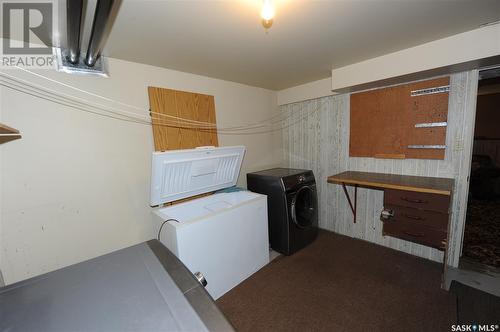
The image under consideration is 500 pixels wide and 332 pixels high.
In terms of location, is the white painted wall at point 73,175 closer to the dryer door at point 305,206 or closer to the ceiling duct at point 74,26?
the ceiling duct at point 74,26

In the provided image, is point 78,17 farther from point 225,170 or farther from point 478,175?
point 478,175

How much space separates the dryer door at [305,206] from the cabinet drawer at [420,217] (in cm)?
88

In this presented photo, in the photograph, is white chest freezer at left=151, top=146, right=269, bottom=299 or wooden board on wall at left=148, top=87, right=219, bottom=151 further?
wooden board on wall at left=148, top=87, right=219, bottom=151

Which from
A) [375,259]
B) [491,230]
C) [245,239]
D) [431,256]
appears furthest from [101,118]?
[491,230]

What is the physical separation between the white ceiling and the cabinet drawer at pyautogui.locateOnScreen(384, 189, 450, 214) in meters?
1.27

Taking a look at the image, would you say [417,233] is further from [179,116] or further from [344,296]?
[179,116]

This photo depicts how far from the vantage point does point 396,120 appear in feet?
7.50

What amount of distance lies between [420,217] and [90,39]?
2.80 metres

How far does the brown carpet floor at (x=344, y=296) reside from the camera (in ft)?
5.16

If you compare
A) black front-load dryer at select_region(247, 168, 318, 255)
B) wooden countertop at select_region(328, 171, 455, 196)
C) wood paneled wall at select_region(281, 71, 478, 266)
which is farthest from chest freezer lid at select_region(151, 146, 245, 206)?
wood paneled wall at select_region(281, 71, 478, 266)

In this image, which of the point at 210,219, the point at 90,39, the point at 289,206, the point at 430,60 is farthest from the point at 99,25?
the point at 430,60

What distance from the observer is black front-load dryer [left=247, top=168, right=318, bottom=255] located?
7.75 feet

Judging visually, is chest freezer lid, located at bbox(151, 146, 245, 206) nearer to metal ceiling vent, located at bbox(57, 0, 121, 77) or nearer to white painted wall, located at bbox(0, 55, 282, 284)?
white painted wall, located at bbox(0, 55, 282, 284)

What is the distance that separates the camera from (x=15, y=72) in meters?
1.35
